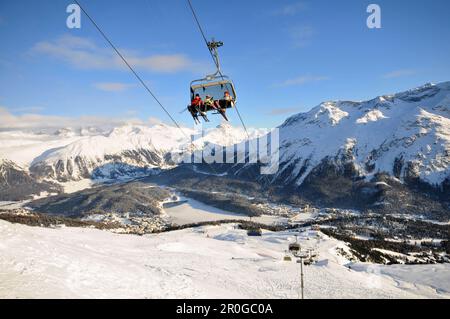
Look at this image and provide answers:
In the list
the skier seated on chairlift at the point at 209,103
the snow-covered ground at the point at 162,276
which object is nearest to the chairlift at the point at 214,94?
the skier seated on chairlift at the point at 209,103

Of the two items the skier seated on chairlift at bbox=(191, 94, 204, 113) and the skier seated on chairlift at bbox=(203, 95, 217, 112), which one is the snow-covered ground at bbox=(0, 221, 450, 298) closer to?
the skier seated on chairlift at bbox=(191, 94, 204, 113)

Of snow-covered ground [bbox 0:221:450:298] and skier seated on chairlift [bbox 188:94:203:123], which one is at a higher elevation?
skier seated on chairlift [bbox 188:94:203:123]

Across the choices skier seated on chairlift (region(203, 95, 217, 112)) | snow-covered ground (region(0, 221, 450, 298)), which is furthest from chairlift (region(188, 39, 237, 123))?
snow-covered ground (region(0, 221, 450, 298))

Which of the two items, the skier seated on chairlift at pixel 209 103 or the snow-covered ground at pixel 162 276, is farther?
the snow-covered ground at pixel 162 276

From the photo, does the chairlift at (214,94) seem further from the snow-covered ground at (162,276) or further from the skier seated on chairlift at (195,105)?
the snow-covered ground at (162,276)

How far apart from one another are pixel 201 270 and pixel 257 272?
1306cm

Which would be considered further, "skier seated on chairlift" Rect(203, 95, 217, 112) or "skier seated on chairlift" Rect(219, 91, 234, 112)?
"skier seated on chairlift" Rect(203, 95, 217, 112)

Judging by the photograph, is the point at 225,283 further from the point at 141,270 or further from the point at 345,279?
the point at 345,279

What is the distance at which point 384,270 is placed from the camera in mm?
103812

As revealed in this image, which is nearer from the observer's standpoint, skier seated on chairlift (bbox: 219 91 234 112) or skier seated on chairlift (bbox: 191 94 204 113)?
skier seated on chairlift (bbox: 219 91 234 112)

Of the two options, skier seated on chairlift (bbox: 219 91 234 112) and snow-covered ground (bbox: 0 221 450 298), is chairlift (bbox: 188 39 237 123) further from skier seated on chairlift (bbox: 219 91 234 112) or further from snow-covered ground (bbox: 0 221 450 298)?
snow-covered ground (bbox: 0 221 450 298)

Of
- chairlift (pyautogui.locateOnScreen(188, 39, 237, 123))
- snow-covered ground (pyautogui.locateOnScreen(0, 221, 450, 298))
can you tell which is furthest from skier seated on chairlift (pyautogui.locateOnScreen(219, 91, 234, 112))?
snow-covered ground (pyautogui.locateOnScreen(0, 221, 450, 298))
